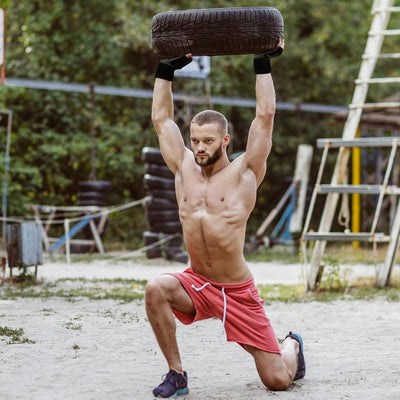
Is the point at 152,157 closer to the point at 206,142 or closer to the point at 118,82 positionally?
the point at 118,82

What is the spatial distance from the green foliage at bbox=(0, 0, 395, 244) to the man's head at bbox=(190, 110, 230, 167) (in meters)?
14.3

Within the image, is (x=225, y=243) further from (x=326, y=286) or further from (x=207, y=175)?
(x=326, y=286)

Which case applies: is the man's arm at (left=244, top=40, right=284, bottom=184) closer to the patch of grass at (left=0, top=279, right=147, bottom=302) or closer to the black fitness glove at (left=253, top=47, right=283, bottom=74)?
the black fitness glove at (left=253, top=47, right=283, bottom=74)

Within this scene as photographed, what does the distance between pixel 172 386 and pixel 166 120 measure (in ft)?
5.28

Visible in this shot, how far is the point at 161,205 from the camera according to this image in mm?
14586

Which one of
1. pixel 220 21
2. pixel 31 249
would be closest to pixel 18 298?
pixel 31 249

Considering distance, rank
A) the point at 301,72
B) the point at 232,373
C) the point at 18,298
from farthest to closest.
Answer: the point at 301,72
the point at 18,298
the point at 232,373

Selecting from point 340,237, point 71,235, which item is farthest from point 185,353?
point 71,235

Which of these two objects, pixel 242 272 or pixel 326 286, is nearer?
pixel 242 272

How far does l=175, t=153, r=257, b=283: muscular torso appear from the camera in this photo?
4641 millimetres

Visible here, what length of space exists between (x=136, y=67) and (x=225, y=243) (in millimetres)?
19055

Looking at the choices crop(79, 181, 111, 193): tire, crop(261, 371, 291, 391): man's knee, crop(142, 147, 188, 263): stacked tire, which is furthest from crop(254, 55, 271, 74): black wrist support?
crop(79, 181, 111, 193): tire

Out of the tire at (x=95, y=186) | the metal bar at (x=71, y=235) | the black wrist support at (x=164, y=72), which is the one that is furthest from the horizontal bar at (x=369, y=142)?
the tire at (x=95, y=186)

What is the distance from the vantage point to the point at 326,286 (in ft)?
32.5
